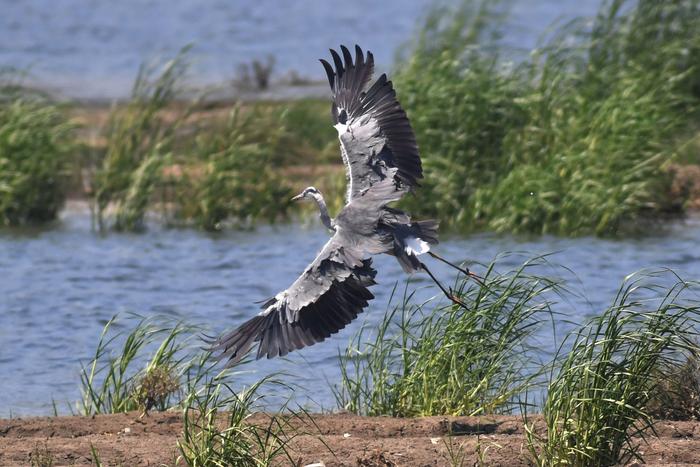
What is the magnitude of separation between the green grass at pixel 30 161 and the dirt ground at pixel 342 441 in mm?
6868

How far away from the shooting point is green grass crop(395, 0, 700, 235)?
39.7 ft

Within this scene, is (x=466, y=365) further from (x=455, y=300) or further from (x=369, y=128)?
(x=369, y=128)

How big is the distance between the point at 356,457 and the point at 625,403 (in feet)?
3.60

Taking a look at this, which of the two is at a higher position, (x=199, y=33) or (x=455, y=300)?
(x=199, y=33)

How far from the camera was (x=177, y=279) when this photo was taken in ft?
39.4

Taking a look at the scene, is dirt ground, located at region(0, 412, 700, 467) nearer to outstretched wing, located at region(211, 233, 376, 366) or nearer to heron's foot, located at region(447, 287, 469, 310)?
outstretched wing, located at region(211, 233, 376, 366)

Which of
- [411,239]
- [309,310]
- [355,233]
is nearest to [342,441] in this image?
[309,310]

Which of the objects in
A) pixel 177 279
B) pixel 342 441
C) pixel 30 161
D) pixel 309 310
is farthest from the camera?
pixel 30 161

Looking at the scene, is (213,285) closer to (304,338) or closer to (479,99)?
(479,99)

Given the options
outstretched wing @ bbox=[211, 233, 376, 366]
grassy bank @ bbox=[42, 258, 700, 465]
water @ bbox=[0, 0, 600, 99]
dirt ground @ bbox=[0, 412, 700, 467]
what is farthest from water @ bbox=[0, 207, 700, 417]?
water @ bbox=[0, 0, 600, 99]

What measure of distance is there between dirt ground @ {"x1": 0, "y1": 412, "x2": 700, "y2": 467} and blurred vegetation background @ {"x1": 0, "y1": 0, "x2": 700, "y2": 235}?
5.68 metres

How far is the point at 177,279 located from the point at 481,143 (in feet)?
9.58

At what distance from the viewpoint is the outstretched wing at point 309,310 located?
6.30 metres

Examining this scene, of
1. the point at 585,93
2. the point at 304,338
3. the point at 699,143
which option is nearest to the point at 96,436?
the point at 304,338
